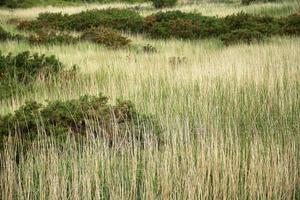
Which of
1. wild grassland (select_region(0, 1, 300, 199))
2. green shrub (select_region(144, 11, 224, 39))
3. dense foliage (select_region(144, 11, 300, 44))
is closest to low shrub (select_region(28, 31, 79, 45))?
wild grassland (select_region(0, 1, 300, 199))

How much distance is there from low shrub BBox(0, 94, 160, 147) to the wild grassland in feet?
0.73

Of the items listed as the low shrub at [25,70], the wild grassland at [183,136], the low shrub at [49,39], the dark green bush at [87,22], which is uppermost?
the dark green bush at [87,22]

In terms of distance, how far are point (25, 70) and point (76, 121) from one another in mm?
3951

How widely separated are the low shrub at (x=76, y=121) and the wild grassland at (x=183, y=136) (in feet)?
0.73

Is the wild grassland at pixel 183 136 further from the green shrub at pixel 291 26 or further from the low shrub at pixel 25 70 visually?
the green shrub at pixel 291 26

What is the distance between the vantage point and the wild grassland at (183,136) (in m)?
3.96

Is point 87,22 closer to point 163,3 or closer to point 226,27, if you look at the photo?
point 226,27

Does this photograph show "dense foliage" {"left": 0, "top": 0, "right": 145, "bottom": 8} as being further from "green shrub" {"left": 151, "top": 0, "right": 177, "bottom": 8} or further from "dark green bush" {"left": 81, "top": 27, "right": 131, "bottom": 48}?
"dark green bush" {"left": 81, "top": 27, "right": 131, "bottom": 48}

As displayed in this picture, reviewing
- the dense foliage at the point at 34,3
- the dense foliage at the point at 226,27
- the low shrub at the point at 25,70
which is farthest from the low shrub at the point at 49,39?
the dense foliage at the point at 34,3

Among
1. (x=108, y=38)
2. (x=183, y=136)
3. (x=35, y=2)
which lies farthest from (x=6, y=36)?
(x=35, y=2)

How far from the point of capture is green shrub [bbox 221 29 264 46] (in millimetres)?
13301

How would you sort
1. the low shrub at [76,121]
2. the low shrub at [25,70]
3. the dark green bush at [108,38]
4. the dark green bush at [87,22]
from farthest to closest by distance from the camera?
the dark green bush at [87,22], the dark green bush at [108,38], the low shrub at [25,70], the low shrub at [76,121]

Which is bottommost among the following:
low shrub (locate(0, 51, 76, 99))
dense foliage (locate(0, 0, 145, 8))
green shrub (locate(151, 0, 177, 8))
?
low shrub (locate(0, 51, 76, 99))

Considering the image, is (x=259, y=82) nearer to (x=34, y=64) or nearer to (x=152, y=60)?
(x=152, y=60)
